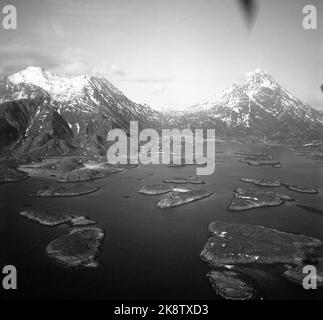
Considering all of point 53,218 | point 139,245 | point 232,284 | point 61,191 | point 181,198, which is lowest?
point 232,284

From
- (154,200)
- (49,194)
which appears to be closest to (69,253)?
(154,200)

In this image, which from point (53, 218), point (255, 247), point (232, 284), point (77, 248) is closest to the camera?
point (232, 284)

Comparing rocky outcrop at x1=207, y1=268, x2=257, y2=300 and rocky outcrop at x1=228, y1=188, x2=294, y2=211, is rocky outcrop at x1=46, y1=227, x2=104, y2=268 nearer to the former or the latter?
rocky outcrop at x1=207, y1=268, x2=257, y2=300

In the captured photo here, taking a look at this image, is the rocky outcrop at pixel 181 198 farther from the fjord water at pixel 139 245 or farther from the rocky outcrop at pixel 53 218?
the rocky outcrop at pixel 53 218

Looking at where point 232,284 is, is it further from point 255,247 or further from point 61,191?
point 61,191

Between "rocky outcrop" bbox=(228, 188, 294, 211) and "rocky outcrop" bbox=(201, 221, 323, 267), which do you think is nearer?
"rocky outcrop" bbox=(201, 221, 323, 267)

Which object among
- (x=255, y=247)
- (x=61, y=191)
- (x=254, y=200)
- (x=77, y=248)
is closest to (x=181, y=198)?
(x=254, y=200)

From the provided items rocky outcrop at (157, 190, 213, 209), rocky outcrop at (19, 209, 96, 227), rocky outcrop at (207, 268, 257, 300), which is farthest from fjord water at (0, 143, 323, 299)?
rocky outcrop at (157, 190, 213, 209)

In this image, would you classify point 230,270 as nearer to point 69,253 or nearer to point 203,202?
point 69,253
